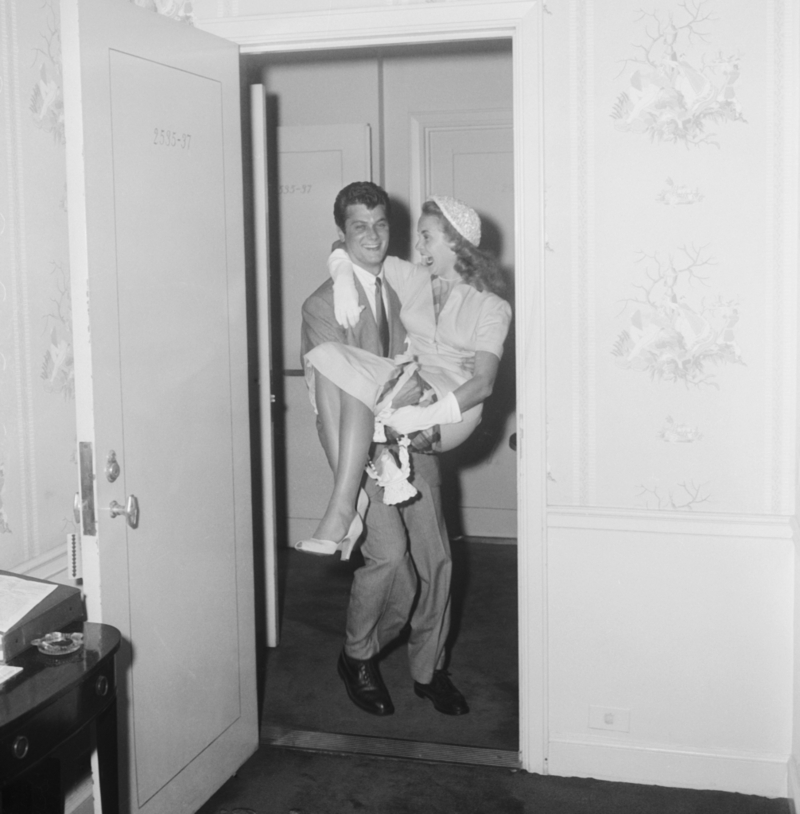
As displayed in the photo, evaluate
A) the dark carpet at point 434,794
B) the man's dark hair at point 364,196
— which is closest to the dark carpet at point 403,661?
the dark carpet at point 434,794

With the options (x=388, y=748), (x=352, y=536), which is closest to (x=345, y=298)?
(x=352, y=536)

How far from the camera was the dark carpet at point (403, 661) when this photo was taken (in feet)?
10.2

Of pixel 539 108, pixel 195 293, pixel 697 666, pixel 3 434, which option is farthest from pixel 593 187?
pixel 3 434

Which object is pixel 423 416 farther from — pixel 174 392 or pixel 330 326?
pixel 174 392

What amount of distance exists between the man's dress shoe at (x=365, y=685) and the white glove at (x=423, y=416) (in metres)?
0.78

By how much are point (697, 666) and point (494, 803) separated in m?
0.64

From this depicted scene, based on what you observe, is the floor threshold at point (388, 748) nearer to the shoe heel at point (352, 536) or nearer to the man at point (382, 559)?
the man at point (382, 559)

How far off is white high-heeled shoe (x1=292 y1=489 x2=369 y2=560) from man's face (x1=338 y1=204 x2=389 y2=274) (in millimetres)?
818

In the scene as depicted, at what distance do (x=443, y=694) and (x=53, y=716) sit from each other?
1.74 metres

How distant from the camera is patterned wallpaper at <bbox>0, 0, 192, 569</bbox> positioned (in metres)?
2.28

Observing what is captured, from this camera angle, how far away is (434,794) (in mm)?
2668

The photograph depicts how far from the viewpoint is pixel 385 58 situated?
4.74 metres

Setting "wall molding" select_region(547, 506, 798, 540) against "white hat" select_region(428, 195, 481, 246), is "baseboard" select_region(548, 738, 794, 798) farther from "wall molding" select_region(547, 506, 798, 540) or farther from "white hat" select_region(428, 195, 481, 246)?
"white hat" select_region(428, 195, 481, 246)

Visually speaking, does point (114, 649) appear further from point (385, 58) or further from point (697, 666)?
point (385, 58)
